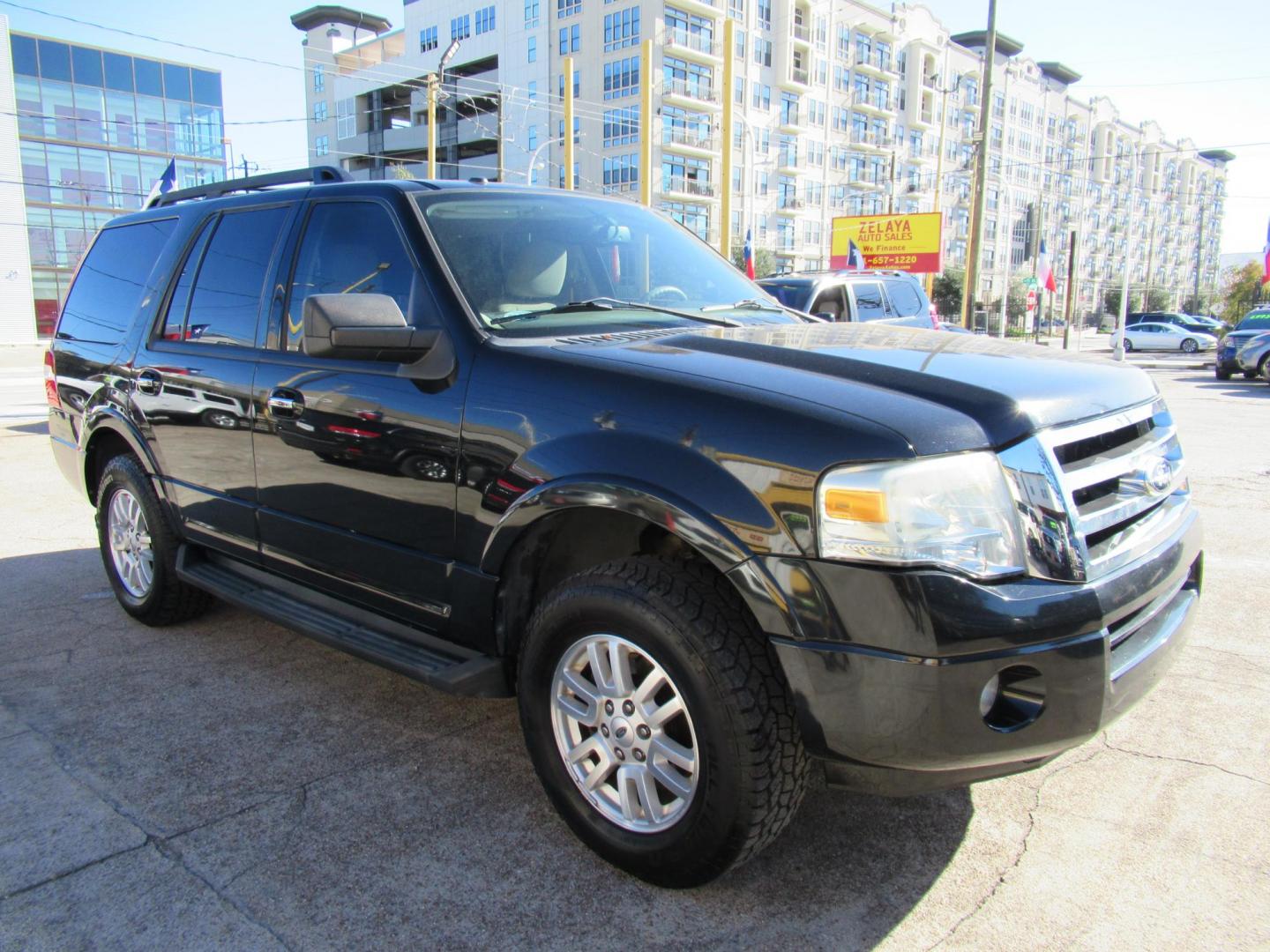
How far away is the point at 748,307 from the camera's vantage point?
12.2 feet

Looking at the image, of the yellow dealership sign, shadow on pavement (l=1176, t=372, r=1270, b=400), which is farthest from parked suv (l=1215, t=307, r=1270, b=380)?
the yellow dealership sign

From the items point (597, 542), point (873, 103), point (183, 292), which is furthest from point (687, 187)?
point (597, 542)

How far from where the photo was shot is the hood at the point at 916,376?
2.16 m

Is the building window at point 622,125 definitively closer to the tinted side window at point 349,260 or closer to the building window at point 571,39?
the building window at point 571,39

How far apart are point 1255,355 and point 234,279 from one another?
22.9 m

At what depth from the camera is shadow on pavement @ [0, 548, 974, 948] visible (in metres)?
2.35

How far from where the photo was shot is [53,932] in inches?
91.0

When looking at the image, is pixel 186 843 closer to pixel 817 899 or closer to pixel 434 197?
pixel 817 899

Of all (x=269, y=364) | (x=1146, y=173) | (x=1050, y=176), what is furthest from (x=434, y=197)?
(x=1146, y=173)

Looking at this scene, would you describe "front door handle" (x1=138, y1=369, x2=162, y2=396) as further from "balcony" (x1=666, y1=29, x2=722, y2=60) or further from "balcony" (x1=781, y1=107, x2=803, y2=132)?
"balcony" (x1=781, y1=107, x2=803, y2=132)

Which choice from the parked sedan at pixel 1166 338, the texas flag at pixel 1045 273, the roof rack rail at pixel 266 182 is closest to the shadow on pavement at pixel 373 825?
the roof rack rail at pixel 266 182

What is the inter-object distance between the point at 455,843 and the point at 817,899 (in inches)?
40.6

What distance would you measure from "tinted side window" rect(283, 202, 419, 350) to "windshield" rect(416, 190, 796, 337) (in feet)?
0.52

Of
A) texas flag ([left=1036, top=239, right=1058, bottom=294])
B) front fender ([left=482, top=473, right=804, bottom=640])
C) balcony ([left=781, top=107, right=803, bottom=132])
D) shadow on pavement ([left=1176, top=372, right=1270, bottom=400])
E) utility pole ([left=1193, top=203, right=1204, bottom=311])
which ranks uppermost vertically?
balcony ([left=781, top=107, right=803, bottom=132])
